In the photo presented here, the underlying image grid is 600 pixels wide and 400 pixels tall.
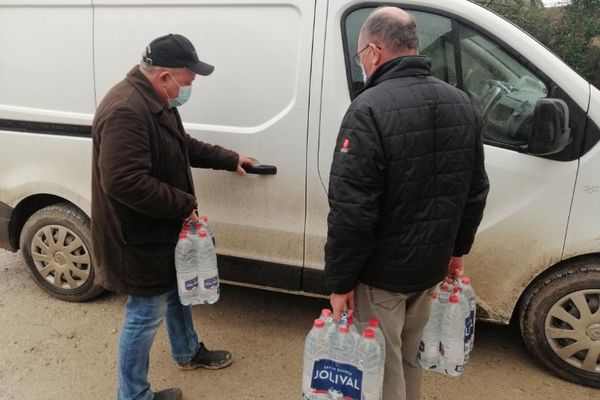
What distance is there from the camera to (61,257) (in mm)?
3570

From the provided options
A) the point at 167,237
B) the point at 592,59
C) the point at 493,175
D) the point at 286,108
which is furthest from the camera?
the point at 592,59

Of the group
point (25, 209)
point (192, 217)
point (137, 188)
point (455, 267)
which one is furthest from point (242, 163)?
point (25, 209)

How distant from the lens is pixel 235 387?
9.52 ft

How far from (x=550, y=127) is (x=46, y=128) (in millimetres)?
2793

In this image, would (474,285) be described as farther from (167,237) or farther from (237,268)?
(167,237)

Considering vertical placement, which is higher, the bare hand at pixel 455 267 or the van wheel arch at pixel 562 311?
the bare hand at pixel 455 267

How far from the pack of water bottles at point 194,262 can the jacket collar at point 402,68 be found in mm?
1148

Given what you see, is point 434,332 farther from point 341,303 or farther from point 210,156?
point 210,156

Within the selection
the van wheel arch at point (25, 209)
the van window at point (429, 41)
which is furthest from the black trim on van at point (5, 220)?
the van window at point (429, 41)

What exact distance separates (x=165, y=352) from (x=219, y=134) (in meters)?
1.33

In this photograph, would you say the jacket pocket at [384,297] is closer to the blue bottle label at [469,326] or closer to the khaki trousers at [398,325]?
the khaki trousers at [398,325]

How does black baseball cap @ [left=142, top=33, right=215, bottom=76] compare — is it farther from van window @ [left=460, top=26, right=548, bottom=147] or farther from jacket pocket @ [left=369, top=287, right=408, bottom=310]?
van window @ [left=460, top=26, right=548, bottom=147]

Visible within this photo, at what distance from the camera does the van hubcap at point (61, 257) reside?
11.5 feet

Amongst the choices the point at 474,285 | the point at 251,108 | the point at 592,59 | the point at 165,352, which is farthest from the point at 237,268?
the point at 592,59
